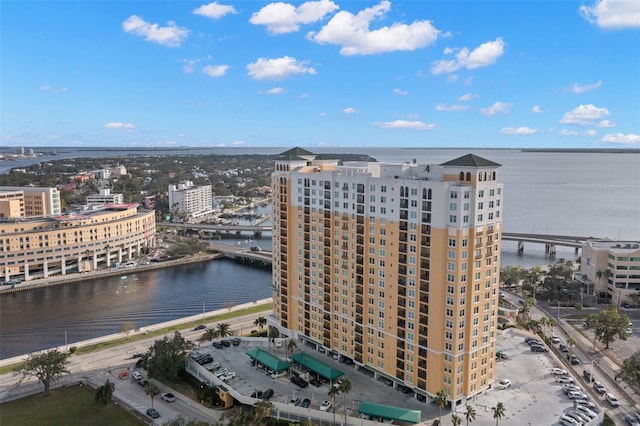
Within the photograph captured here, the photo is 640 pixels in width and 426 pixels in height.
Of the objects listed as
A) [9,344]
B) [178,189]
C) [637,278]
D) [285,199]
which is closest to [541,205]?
[637,278]

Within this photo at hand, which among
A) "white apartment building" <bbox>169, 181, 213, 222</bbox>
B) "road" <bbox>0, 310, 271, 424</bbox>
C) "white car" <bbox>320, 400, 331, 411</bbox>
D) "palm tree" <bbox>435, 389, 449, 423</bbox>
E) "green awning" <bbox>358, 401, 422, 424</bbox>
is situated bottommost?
"road" <bbox>0, 310, 271, 424</bbox>

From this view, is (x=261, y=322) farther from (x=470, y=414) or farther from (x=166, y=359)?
(x=470, y=414)

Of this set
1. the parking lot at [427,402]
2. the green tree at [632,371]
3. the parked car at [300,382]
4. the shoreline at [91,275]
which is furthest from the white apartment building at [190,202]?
the green tree at [632,371]

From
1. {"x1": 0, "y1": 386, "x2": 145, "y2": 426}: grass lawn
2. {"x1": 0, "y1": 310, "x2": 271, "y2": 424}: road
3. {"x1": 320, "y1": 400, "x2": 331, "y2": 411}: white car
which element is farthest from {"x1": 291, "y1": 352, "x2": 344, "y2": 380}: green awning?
{"x1": 0, "y1": 386, "x2": 145, "y2": 426}: grass lawn

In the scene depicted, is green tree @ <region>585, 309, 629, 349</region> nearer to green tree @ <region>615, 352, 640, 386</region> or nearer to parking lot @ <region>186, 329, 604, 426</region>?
parking lot @ <region>186, 329, 604, 426</region>

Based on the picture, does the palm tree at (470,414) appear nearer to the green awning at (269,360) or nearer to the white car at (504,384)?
the white car at (504,384)
